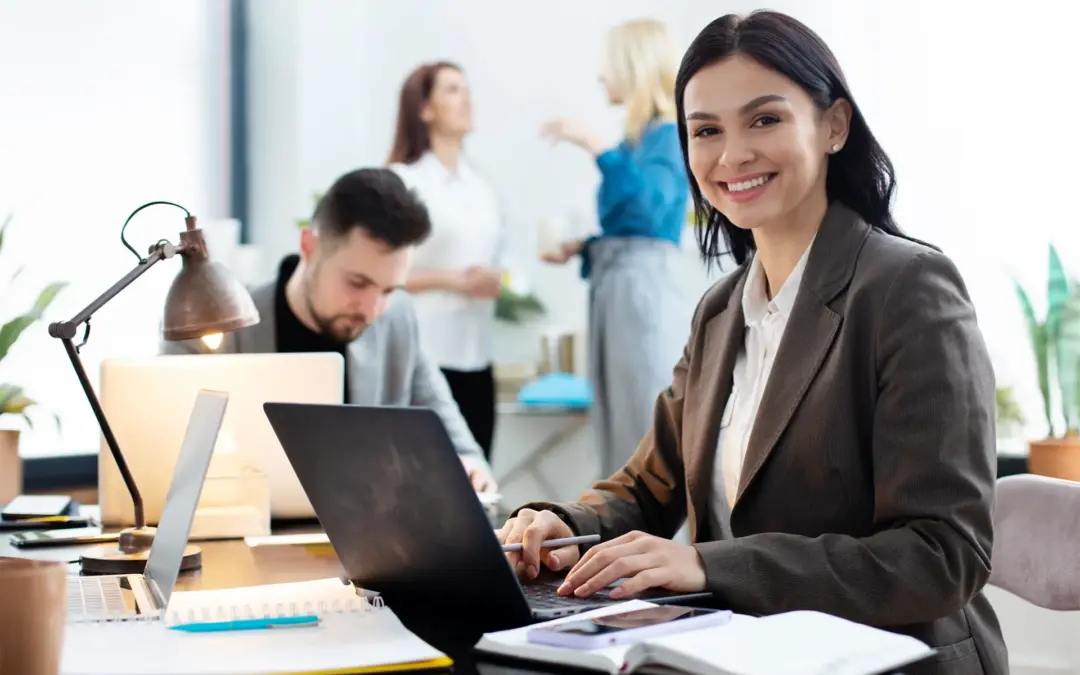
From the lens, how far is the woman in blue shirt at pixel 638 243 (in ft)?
13.3

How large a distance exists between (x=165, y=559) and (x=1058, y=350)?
2748mm

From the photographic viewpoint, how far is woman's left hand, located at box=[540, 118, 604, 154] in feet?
14.6

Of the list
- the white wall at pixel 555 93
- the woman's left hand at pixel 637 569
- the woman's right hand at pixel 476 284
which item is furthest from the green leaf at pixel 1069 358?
the woman's left hand at pixel 637 569

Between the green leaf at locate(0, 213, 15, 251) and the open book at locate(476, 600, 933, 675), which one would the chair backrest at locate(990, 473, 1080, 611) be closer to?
the open book at locate(476, 600, 933, 675)

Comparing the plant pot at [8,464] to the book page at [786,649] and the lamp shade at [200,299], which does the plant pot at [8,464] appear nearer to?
the lamp shade at [200,299]

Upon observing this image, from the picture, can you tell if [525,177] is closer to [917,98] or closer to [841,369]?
[917,98]

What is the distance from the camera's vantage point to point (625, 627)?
99cm

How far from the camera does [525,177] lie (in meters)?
5.28

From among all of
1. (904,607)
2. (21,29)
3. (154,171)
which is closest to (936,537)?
(904,607)

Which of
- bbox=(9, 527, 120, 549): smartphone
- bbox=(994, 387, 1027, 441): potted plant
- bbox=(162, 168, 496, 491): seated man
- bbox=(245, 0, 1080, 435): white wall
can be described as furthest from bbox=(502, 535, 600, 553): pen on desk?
bbox=(245, 0, 1080, 435): white wall

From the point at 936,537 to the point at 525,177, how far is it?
13.4 feet

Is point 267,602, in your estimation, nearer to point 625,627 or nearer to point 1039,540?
point 625,627

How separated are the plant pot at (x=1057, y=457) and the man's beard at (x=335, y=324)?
5.79 ft

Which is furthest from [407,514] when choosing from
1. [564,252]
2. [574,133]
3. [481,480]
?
[574,133]
